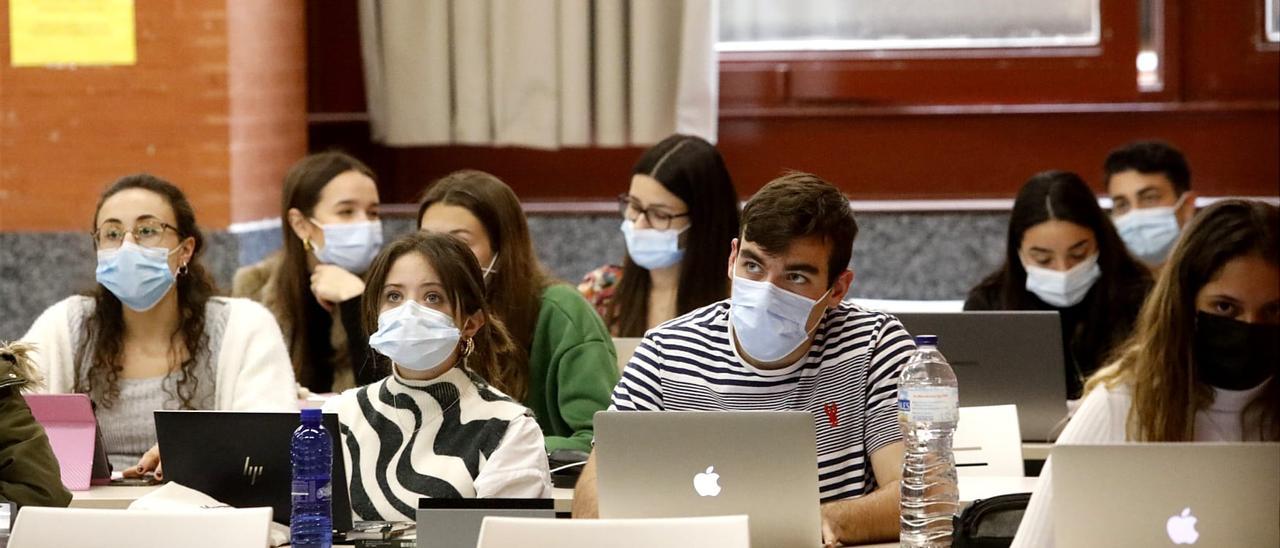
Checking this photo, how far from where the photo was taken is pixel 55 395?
359cm

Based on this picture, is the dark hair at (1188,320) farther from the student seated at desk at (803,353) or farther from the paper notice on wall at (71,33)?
the paper notice on wall at (71,33)

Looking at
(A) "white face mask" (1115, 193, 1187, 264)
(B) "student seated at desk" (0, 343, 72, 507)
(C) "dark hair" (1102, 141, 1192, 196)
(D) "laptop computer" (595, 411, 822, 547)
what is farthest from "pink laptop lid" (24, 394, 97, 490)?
(C) "dark hair" (1102, 141, 1192, 196)

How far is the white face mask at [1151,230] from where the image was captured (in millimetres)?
5324

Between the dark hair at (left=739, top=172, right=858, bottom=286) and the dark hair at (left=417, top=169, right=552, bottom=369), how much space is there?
108 cm

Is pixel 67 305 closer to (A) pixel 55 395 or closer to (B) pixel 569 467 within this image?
(A) pixel 55 395

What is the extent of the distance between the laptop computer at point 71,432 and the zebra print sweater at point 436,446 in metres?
0.65

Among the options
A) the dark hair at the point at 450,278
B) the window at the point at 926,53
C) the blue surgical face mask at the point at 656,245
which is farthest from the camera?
the window at the point at 926,53

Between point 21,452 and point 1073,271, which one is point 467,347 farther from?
point 1073,271

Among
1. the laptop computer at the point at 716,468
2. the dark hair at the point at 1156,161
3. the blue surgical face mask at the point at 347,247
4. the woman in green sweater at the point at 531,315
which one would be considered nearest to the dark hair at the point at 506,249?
the woman in green sweater at the point at 531,315

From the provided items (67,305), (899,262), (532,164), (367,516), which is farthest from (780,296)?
(532,164)

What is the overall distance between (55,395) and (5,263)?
83.8 inches

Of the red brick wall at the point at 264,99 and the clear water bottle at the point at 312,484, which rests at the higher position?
the red brick wall at the point at 264,99

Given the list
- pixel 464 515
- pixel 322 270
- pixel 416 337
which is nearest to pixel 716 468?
pixel 464 515

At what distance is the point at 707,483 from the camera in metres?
2.72
